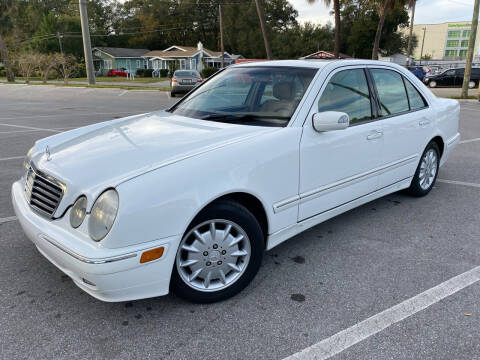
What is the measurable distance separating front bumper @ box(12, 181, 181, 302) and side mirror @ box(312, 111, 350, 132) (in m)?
1.39

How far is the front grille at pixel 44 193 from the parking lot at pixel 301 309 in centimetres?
61

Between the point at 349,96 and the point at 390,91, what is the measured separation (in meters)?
0.76

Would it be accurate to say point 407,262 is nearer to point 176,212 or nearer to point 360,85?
point 360,85

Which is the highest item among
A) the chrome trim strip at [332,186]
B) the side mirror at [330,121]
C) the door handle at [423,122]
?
the side mirror at [330,121]

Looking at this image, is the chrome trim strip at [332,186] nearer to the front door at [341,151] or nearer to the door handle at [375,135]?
the front door at [341,151]

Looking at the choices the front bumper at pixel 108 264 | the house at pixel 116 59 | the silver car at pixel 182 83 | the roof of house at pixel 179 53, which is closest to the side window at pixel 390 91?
the front bumper at pixel 108 264

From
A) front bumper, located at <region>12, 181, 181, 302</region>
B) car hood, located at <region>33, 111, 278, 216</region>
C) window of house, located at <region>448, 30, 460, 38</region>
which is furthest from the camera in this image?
window of house, located at <region>448, 30, 460, 38</region>

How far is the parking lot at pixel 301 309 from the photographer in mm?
2268

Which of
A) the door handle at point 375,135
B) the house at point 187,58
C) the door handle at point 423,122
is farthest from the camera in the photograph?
the house at point 187,58

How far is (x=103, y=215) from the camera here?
2238mm

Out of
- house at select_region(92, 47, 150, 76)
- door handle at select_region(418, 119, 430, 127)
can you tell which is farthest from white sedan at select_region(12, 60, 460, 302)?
house at select_region(92, 47, 150, 76)

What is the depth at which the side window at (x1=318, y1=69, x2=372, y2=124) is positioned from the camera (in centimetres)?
334

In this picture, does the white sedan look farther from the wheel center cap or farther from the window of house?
the window of house

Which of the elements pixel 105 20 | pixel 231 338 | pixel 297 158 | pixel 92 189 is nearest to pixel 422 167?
pixel 297 158
